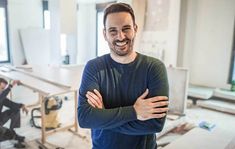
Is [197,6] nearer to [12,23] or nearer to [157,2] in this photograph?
[157,2]

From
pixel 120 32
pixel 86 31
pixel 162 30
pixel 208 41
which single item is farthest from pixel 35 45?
pixel 120 32

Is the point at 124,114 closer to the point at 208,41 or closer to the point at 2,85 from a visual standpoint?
the point at 2,85

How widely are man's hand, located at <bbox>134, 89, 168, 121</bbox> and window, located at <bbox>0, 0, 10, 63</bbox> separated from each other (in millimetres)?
4821

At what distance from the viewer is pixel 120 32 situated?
1.18 metres

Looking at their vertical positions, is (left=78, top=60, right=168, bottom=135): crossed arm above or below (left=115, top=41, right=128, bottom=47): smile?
below

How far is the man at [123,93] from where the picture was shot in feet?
3.76

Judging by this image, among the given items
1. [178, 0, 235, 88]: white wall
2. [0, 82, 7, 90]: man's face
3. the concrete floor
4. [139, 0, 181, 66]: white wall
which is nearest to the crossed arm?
the concrete floor

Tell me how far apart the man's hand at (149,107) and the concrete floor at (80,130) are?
Result: 7.13 feet

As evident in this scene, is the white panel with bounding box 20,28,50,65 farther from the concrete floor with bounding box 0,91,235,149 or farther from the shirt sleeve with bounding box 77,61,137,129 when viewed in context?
the shirt sleeve with bounding box 77,61,137,129

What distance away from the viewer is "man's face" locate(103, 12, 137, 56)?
3.86 feet

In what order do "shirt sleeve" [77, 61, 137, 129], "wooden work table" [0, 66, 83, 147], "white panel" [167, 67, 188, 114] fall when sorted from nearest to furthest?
"shirt sleeve" [77, 61, 137, 129]
"wooden work table" [0, 66, 83, 147]
"white panel" [167, 67, 188, 114]

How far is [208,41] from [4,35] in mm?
4440

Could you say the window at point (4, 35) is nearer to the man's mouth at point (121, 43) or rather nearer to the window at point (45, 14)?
the window at point (45, 14)

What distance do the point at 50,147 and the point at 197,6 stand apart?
13.0 ft
